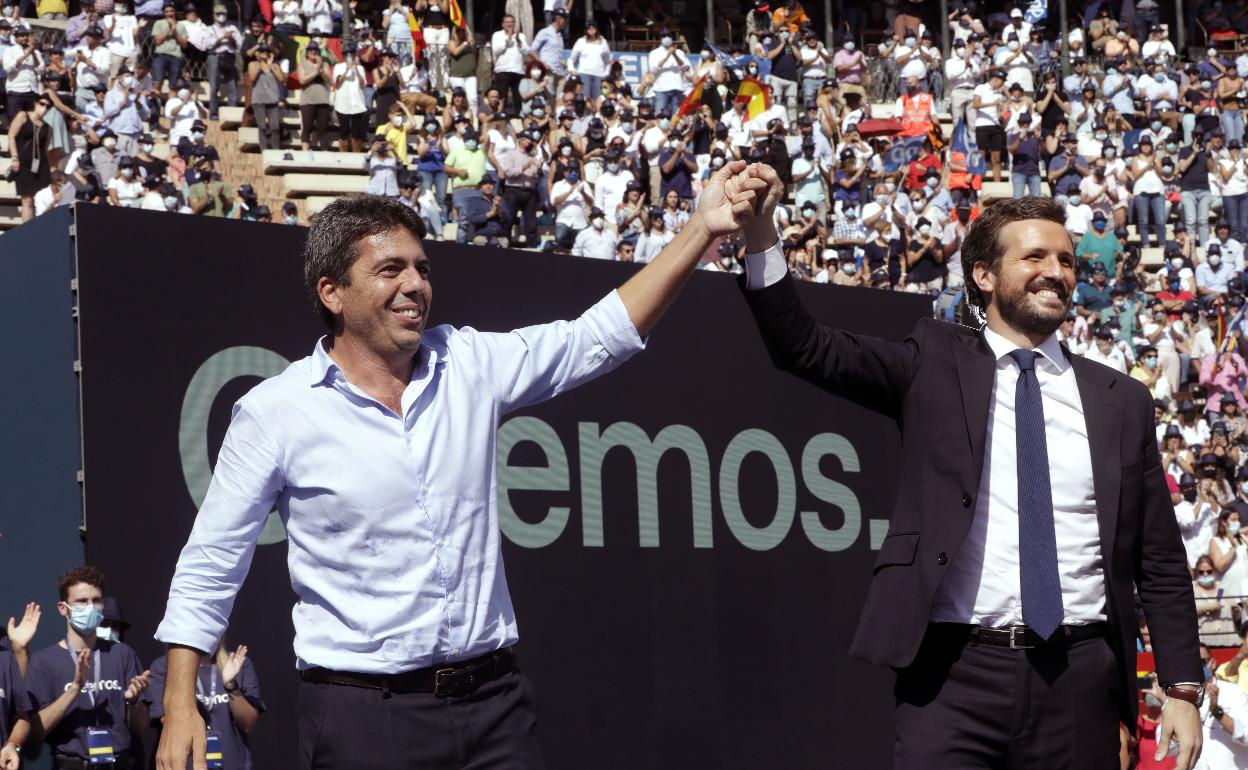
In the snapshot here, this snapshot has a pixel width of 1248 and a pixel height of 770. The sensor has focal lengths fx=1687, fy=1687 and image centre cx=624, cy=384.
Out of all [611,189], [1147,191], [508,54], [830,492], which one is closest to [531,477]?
[830,492]

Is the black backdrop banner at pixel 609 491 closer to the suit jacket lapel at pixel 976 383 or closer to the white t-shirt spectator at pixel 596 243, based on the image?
the suit jacket lapel at pixel 976 383

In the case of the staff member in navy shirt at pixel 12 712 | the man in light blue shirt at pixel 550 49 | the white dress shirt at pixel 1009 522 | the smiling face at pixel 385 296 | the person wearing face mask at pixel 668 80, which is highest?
the man in light blue shirt at pixel 550 49

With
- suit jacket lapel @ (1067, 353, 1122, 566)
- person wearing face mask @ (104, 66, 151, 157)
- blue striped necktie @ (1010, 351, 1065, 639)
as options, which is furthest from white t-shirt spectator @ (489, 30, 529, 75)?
blue striped necktie @ (1010, 351, 1065, 639)

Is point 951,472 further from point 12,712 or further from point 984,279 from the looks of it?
point 12,712

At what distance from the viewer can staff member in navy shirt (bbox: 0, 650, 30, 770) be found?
24.7ft

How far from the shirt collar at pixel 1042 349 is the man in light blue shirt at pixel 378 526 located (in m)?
0.87

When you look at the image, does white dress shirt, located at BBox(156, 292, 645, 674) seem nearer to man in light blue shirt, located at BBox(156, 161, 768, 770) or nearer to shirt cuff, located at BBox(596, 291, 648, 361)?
man in light blue shirt, located at BBox(156, 161, 768, 770)

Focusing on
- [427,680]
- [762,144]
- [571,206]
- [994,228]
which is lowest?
[427,680]

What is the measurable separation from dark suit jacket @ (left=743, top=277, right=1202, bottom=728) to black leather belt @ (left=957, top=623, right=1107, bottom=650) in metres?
0.14

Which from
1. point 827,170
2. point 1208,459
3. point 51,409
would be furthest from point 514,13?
point 51,409

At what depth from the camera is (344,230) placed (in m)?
3.86

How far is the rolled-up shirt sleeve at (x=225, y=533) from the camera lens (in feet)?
11.9

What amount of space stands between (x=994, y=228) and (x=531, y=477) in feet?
15.8

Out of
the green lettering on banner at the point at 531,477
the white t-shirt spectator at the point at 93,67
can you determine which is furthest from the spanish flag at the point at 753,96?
the green lettering on banner at the point at 531,477
